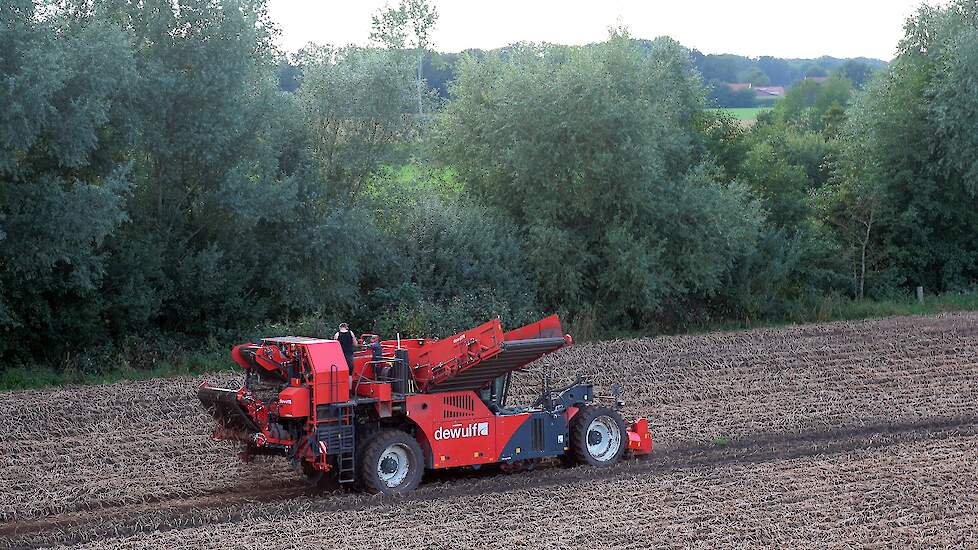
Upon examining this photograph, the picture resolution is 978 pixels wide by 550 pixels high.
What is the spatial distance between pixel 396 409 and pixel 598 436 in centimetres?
279

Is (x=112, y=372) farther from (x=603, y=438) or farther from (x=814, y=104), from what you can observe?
(x=814, y=104)

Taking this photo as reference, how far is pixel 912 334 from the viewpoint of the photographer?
2573 centimetres

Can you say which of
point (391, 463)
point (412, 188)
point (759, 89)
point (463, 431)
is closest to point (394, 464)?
point (391, 463)

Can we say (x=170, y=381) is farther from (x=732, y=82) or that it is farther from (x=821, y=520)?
(x=732, y=82)

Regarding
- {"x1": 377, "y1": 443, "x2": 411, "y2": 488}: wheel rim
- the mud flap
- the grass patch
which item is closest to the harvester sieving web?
{"x1": 377, "y1": 443, "x2": 411, "y2": 488}: wheel rim

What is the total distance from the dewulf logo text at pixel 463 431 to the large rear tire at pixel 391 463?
321mm

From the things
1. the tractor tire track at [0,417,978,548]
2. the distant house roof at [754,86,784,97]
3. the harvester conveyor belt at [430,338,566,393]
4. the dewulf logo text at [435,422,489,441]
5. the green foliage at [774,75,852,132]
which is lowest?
the tractor tire track at [0,417,978,548]

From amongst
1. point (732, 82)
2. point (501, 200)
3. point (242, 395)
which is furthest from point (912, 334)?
point (732, 82)

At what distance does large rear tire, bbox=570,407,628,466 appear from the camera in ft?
46.2

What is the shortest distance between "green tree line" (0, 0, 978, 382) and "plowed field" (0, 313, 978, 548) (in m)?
3.47

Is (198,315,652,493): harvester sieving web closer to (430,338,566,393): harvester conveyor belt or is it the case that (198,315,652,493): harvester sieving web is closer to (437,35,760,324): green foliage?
(430,338,566,393): harvester conveyor belt

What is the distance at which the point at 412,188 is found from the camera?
27.9 m

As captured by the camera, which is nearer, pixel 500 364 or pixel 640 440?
pixel 500 364

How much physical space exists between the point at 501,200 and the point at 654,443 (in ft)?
48.3
